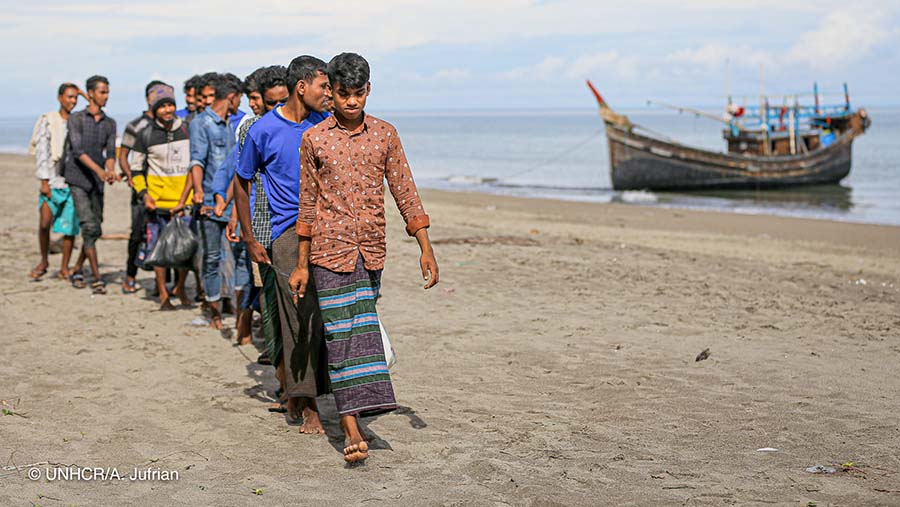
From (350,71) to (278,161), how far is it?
0.76 metres

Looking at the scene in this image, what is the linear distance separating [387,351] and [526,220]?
40.4 ft

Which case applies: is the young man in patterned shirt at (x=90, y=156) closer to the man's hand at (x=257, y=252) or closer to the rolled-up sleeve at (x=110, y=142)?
the rolled-up sleeve at (x=110, y=142)

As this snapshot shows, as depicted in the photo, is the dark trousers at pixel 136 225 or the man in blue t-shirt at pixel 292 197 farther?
the dark trousers at pixel 136 225

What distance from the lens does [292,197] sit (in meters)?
4.45

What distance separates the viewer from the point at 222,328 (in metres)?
6.98

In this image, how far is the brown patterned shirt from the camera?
402 centimetres

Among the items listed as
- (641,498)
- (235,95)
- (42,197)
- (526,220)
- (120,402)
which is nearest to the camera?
(641,498)

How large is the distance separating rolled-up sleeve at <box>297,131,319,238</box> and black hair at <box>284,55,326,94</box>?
50 centimetres

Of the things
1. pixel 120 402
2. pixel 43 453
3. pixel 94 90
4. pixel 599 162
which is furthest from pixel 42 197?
pixel 599 162

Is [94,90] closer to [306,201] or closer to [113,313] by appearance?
[113,313]

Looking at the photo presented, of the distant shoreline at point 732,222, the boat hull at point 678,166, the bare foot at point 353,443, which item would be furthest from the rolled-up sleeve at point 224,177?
the boat hull at point 678,166

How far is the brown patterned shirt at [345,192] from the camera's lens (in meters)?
4.02

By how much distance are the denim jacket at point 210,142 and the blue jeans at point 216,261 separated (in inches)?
5.8

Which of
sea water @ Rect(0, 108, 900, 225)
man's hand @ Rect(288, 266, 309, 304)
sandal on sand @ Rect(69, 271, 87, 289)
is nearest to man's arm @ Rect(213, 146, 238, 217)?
man's hand @ Rect(288, 266, 309, 304)
